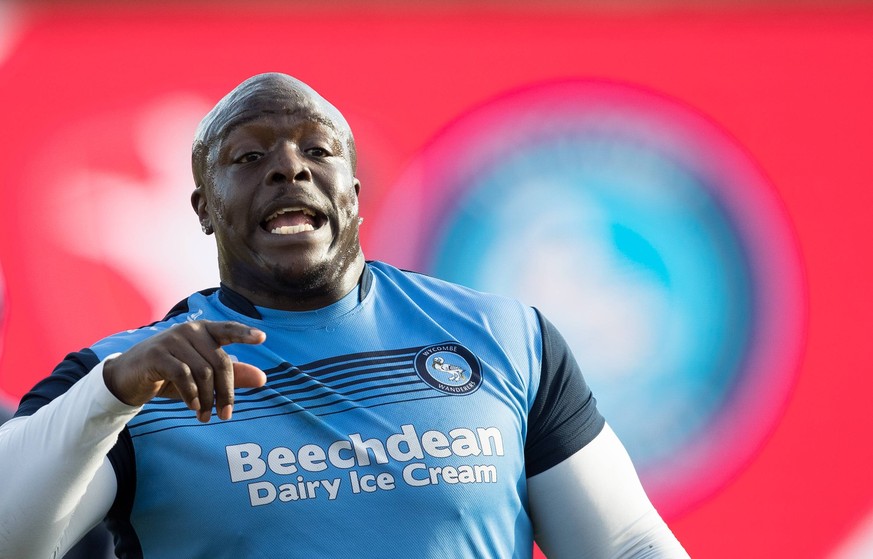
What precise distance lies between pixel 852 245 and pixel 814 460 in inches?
18.5

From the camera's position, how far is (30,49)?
87.0 inches

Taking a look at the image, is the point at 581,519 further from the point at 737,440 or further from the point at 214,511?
the point at 737,440

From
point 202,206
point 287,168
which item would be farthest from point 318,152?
point 202,206

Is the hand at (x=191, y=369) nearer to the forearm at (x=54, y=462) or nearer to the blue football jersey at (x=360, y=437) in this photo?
the forearm at (x=54, y=462)

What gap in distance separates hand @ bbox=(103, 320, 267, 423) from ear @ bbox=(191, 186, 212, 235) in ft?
1.65

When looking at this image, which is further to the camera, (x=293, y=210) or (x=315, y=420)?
(x=293, y=210)

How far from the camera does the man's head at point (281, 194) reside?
145cm

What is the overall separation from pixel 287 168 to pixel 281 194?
0.12 ft

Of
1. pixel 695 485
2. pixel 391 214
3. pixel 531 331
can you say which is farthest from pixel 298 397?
pixel 695 485

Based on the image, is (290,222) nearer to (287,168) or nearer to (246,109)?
(287,168)

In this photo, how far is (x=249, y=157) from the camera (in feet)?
4.88

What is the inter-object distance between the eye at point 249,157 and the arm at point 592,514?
22.7 inches

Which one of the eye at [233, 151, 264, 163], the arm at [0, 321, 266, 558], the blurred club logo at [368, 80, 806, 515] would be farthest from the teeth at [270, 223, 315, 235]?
the blurred club logo at [368, 80, 806, 515]

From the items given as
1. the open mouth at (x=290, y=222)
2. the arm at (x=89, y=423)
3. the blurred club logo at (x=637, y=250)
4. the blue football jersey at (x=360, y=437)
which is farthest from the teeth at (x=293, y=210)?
the blurred club logo at (x=637, y=250)
